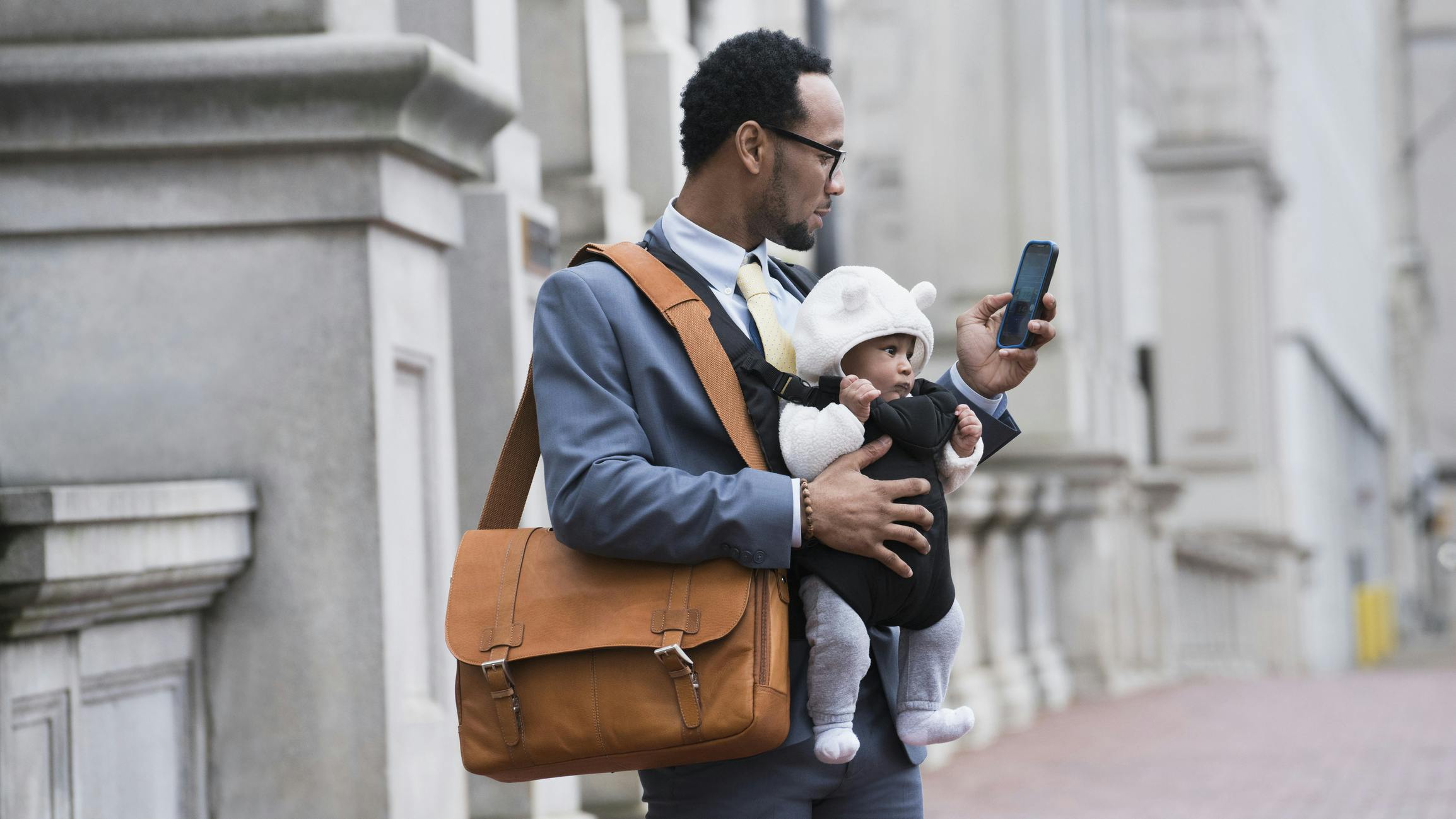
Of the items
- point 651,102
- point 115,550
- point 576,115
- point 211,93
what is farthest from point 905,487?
point 651,102

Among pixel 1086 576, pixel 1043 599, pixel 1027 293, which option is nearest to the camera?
pixel 1027 293

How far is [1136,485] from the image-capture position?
17.9 meters

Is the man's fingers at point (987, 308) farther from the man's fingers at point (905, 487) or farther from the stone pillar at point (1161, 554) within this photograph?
the stone pillar at point (1161, 554)

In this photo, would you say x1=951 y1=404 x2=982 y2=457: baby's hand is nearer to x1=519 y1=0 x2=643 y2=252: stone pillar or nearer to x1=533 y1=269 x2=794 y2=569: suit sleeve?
x1=533 y1=269 x2=794 y2=569: suit sleeve

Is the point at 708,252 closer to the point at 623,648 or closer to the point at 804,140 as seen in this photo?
the point at 804,140

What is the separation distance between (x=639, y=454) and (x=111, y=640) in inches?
74.0

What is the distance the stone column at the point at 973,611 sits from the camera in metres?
11.5

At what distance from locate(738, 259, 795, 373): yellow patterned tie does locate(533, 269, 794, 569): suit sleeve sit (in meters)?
0.21

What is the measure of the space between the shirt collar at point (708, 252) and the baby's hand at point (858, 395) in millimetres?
354

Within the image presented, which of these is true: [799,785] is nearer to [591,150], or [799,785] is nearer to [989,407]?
[989,407]

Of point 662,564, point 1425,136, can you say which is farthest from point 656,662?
point 1425,136

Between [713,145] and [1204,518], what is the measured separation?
2421 cm

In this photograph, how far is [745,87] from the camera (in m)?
3.02

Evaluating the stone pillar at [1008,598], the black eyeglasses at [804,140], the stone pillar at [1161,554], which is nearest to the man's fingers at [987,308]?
the black eyeglasses at [804,140]
